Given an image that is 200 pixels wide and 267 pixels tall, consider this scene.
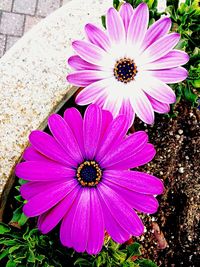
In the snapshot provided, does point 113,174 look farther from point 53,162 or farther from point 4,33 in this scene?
point 4,33

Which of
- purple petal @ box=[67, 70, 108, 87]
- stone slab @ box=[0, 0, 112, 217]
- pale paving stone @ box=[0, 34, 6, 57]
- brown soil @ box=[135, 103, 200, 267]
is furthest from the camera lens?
pale paving stone @ box=[0, 34, 6, 57]

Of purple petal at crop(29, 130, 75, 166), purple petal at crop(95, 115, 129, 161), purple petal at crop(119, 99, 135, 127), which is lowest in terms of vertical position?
purple petal at crop(29, 130, 75, 166)

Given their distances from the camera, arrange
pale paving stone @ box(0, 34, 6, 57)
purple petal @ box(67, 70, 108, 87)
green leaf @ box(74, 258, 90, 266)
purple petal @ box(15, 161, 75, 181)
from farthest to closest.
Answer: pale paving stone @ box(0, 34, 6, 57) → green leaf @ box(74, 258, 90, 266) → purple petal @ box(67, 70, 108, 87) → purple petal @ box(15, 161, 75, 181)

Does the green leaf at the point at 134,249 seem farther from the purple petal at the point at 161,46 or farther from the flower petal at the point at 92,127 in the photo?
the purple petal at the point at 161,46

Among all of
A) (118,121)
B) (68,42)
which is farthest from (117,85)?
(68,42)

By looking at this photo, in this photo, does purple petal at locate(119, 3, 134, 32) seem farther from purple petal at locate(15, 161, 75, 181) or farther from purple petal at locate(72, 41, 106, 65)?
purple petal at locate(15, 161, 75, 181)

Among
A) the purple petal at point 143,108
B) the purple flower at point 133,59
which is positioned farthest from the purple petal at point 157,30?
the purple petal at point 143,108

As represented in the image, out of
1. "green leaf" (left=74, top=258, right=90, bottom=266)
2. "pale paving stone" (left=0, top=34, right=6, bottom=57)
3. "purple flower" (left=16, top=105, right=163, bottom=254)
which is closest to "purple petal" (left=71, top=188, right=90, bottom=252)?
"purple flower" (left=16, top=105, right=163, bottom=254)
